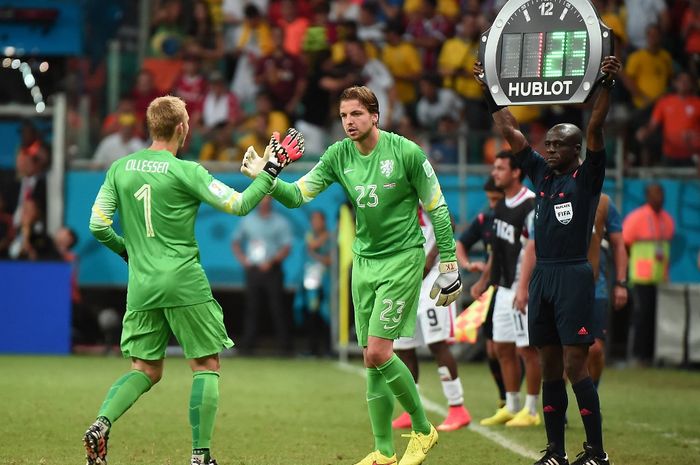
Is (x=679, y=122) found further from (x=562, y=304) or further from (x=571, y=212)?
(x=562, y=304)

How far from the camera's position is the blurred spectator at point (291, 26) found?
21234 millimetres

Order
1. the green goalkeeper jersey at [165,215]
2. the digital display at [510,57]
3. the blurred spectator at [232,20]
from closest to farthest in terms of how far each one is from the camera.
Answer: the green goalkeeper jersey at [165,215], the digital display at [510,57], the blurred spectator at [232,20]

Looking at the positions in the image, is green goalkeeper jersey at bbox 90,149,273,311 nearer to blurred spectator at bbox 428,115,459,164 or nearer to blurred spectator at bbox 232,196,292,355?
blurred spectator at bbox 232,196,292,355

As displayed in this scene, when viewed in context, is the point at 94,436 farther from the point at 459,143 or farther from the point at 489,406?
the point at 459,143

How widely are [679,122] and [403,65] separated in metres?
4.63

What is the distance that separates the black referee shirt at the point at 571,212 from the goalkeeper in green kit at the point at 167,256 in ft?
6.22

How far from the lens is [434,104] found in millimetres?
20250

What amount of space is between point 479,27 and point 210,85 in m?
4.57

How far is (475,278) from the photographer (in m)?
18.6

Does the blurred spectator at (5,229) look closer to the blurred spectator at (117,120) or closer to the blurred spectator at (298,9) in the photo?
the blurred spectator at (117,120)

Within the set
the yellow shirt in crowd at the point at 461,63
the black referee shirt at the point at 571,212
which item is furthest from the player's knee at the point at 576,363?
the yellow shirt in crowd at the point at 461,63

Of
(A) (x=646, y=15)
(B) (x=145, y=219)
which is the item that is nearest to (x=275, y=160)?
(B) (x=145, y=219)

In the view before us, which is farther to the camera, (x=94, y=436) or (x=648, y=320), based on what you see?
(x=648, y=320)

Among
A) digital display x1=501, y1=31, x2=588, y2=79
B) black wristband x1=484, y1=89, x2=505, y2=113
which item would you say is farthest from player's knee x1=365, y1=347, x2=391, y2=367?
digital display x1=501, y1=31, x2=588, y2=79
